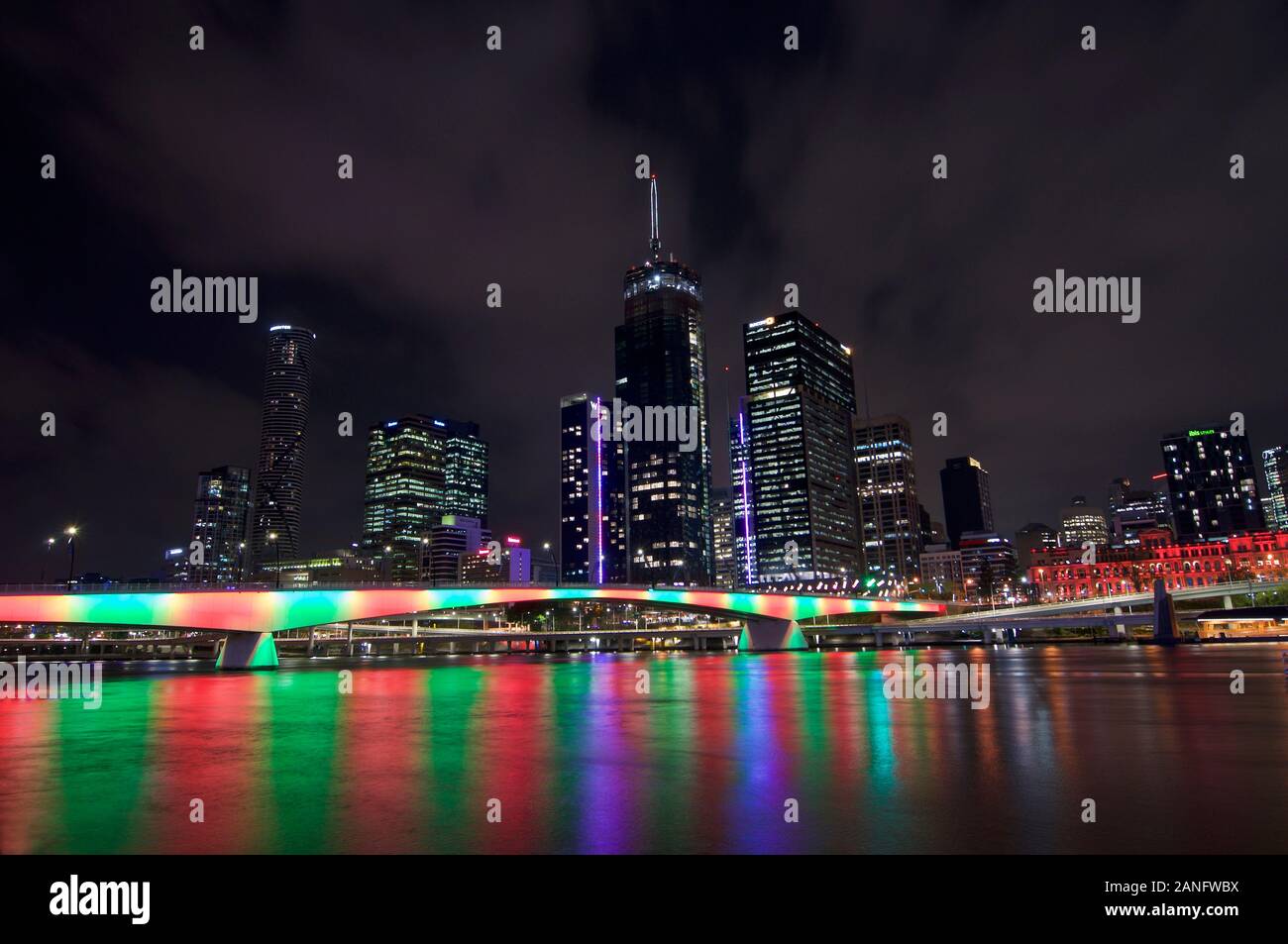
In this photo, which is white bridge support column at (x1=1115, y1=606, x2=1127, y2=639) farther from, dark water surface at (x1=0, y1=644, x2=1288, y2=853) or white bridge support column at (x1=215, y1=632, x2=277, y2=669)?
white bridge support column at (x1=215, y1=632, x2=277, y2=669)

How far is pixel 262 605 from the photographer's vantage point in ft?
224

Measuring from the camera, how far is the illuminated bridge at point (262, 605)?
58381mm

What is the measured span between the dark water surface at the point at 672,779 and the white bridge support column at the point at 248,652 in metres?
50.3

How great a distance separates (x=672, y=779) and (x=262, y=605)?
67.3 m

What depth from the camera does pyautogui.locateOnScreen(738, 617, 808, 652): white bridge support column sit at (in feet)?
415

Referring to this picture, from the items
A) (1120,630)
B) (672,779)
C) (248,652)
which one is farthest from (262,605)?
(1120,630)

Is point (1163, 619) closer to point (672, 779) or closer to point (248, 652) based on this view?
point (672, 779)

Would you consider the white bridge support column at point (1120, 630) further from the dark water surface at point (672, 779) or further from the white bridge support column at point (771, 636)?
the dark water surface at point (672, 779)

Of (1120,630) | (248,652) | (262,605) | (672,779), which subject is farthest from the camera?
(1120,630)

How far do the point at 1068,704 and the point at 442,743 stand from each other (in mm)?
20756
